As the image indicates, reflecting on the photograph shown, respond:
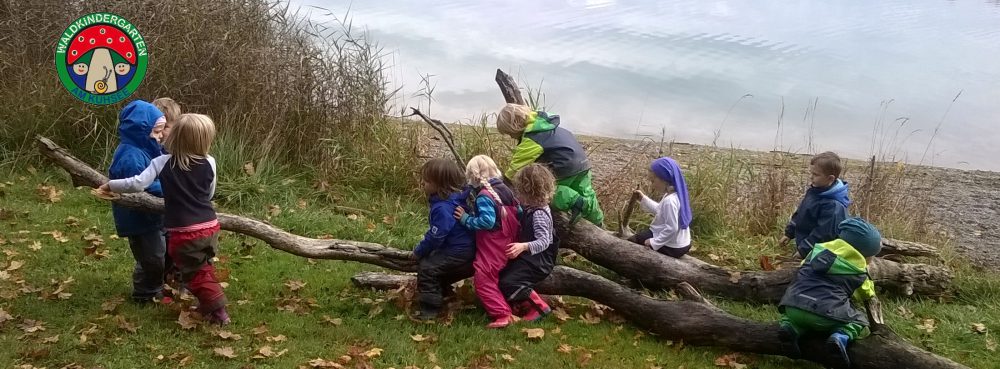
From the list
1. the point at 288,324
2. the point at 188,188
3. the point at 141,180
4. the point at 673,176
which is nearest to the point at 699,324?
the point at 673,176

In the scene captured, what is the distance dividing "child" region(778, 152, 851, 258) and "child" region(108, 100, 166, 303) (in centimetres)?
467

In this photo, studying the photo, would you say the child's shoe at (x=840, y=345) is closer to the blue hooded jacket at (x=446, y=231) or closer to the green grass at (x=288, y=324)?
the green grass at (x=288, y=324)

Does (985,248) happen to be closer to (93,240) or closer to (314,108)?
(314,108)

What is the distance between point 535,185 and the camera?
5.69m

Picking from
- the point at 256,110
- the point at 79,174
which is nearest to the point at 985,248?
the point at 256,110

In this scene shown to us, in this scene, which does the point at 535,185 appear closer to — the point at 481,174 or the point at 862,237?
the point at 481,174

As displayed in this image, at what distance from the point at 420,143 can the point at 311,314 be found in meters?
4.25

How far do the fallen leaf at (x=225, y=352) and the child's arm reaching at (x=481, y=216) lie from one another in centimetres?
162

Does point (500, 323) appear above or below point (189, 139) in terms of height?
below

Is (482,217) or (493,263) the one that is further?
(493,263)

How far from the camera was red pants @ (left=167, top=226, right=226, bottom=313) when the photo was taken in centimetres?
511

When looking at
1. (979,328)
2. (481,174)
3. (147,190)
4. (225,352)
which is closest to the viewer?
(225,352)

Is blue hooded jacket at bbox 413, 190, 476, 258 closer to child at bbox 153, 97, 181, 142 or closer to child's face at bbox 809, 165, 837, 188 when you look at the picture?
child at bbox 153, 97, 181, 142

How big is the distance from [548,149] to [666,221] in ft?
3.64
